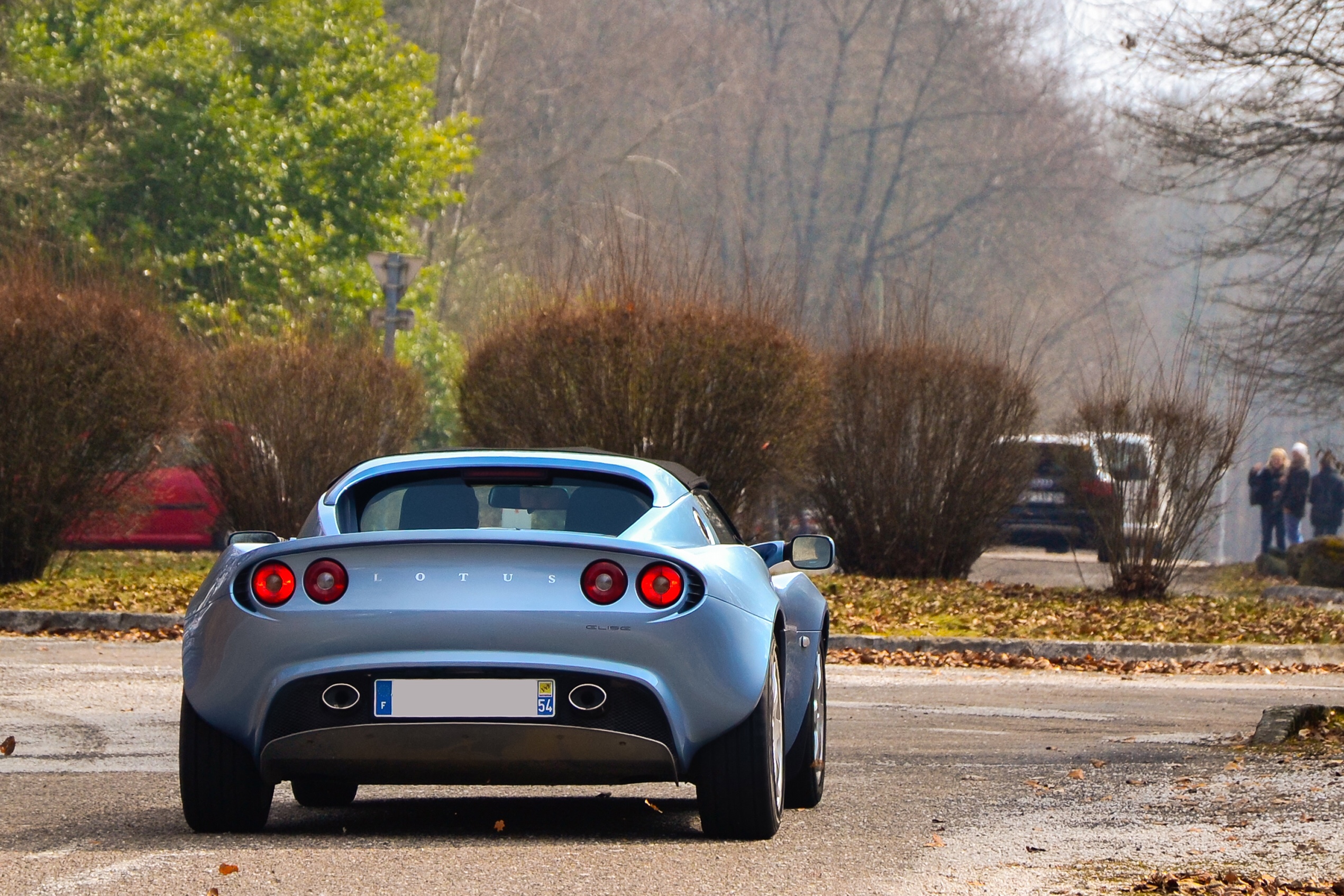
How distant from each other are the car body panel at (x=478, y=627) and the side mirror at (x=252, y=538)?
426mm

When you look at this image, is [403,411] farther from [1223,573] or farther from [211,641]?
[211,641]

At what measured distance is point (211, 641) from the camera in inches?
223

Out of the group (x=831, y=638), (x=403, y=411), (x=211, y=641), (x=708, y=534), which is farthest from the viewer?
(x=403, y=411)

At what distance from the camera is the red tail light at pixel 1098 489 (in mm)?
18719

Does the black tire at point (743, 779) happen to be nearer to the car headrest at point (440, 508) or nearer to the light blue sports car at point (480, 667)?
the light blue sports car at point (480, 667)

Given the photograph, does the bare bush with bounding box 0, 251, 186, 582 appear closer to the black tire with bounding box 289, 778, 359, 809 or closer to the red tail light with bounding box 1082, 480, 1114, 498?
the red tail light with bounding box 1082, 480, 1114, 498

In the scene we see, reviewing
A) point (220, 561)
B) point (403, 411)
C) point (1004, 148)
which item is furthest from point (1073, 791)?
point (1004, 148)

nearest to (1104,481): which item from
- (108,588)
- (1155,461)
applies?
(1155,461)

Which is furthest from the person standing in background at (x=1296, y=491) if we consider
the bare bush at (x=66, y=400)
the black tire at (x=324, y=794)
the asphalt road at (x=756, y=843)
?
the black tire at (x=324, y=794)

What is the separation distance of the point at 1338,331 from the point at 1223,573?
4991 mm

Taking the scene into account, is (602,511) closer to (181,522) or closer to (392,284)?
(392,284)

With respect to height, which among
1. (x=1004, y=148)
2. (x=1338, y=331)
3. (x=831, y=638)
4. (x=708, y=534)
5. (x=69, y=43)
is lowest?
(x=831, y=638)

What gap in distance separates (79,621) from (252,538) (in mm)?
9664

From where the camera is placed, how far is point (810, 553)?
7047mm
